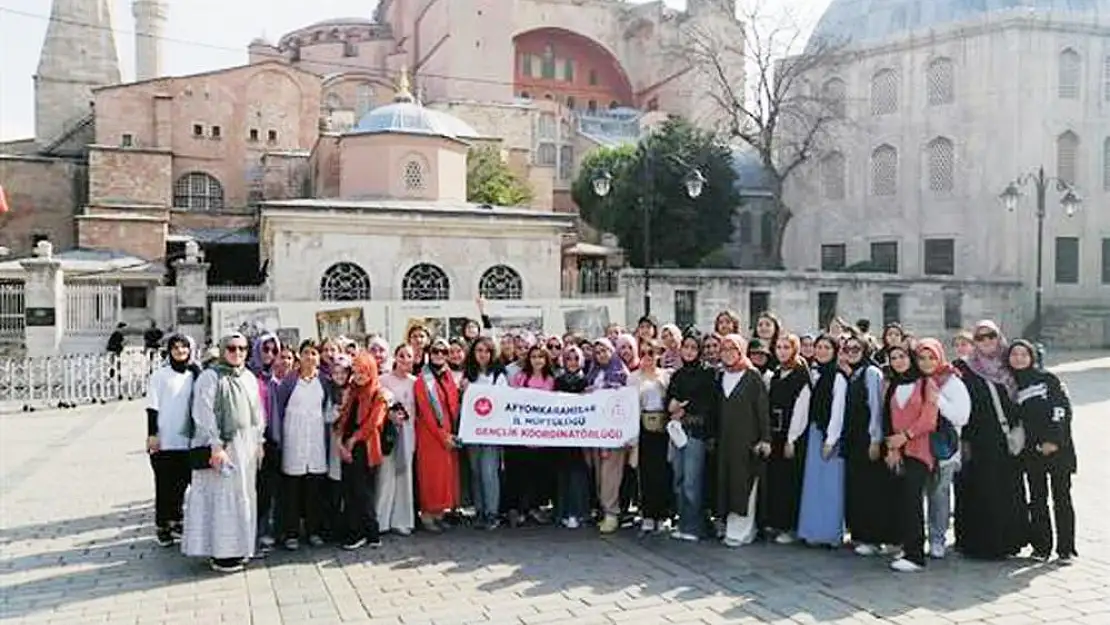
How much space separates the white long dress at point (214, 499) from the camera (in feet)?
22.6

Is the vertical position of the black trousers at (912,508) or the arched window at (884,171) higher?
the arched window at (884,171)

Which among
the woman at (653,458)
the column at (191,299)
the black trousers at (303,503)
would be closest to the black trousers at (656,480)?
the woman at (653,458)

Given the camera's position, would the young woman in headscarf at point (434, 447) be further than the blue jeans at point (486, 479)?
No

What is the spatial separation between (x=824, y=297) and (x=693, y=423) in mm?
24155

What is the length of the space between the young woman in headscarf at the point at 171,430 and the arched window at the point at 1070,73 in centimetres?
3882

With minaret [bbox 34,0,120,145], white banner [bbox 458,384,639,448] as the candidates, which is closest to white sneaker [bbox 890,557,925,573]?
white banner [bbox 458,384,639,448]

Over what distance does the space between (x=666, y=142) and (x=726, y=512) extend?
3083 cm

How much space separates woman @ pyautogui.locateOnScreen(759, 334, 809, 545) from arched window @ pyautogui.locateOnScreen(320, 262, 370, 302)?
16.2 metres

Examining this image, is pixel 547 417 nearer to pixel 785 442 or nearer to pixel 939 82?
pixel 785 442

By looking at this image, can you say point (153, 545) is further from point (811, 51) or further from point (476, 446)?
point (811, 51)

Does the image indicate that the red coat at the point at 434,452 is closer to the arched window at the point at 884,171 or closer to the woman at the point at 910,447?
the woman at the point at 910,447

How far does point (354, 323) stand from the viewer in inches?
696

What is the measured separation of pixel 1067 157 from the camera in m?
36.7

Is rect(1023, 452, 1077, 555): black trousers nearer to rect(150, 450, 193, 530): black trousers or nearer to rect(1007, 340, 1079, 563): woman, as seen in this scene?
rect(1007, 340, 1079, 563): woman
